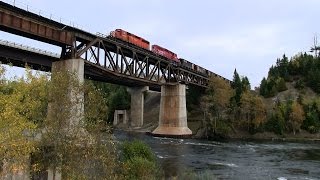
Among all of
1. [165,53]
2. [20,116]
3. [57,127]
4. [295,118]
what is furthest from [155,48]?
[20,116]

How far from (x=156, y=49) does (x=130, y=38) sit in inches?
647

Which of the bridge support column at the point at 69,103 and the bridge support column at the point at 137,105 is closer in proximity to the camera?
the bridge support column at the point at 69,103

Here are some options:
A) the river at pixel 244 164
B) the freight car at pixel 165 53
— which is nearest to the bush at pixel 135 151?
the river at pixel 244 164

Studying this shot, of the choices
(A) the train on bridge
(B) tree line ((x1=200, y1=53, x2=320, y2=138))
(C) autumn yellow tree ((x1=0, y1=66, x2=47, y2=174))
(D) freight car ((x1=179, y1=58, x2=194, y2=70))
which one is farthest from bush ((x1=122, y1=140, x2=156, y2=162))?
(D) freight car ((x1=179, y1=58, x2=194, y2=70))

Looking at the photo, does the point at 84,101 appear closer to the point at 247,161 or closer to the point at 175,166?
the point at 175,166

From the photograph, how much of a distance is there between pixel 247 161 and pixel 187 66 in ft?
224

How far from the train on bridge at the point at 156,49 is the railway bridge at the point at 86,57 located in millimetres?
1361

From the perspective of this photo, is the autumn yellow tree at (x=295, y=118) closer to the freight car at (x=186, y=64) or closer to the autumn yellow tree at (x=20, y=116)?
the freight car at (x=186, y=64)

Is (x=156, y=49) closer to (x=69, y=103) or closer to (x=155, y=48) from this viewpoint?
(x=155, y=48)

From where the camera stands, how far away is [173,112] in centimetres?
11419

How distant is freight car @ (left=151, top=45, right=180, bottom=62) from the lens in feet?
344

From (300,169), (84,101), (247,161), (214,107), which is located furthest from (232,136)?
(84,101)

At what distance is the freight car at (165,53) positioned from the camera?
104875 millimetres

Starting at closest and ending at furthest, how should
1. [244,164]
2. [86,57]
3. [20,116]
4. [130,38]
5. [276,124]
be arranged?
[20,116] → [244,164] → [86,57] → [130,38] → [276,124]
